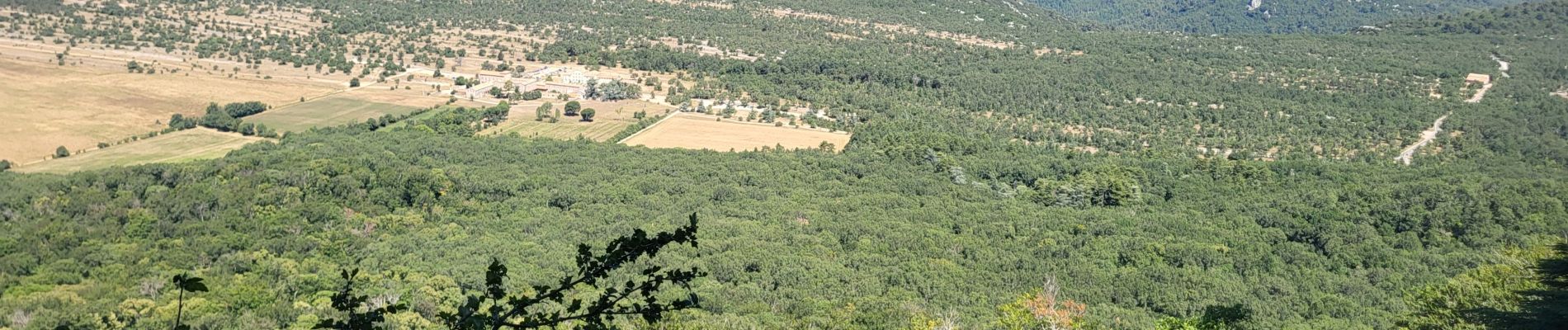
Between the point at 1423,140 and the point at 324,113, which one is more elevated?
the point at 1423,140

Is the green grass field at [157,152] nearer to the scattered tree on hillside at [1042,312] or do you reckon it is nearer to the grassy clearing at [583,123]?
the grassy clearing at [583,123]

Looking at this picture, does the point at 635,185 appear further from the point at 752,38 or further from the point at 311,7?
the point at 311,7

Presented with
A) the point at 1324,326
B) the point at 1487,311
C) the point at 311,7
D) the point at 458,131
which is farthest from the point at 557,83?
the point at 1487,311

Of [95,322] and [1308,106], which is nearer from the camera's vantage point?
[95,322]

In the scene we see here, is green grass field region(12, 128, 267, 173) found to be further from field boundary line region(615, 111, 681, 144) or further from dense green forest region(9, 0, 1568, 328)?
field boundary line region(615, 111, 681, 144)

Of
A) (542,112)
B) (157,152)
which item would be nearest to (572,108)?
(542,112)

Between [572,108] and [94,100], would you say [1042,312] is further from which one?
[94,100]

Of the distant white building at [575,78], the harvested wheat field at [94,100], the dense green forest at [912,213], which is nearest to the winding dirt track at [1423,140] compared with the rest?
the dense green forest at [912,213]
